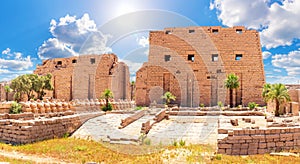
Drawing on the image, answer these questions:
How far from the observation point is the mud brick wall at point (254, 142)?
847cm

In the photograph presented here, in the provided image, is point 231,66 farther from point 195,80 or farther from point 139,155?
point 139,155

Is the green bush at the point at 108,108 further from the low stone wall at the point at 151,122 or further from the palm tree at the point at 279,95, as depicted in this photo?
the palm tree at the point at 279,95

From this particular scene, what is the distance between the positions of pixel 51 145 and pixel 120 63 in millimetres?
27779

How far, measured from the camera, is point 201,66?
31.6 meters

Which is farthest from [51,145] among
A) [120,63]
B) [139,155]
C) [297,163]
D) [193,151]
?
[120,63]

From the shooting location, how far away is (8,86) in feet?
127

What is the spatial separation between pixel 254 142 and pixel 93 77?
31.0m

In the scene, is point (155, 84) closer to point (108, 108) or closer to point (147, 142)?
point (108, 108)

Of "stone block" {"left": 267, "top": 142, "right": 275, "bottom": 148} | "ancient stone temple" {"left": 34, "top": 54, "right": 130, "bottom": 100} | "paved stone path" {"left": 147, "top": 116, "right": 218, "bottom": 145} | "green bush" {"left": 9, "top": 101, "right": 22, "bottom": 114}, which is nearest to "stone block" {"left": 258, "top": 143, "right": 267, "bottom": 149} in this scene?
"stone block" {"left": 267, "top": 142, "right": 275, "bottom": 148}

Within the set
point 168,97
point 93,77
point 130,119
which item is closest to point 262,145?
point 130,119

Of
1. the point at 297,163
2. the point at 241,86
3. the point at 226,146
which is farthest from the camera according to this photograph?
the point at 241,86

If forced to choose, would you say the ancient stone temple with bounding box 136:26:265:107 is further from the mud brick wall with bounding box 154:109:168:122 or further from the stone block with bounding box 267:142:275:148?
the stone block with bounding box 267:142:275:148

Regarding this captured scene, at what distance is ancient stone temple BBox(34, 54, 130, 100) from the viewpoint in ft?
119

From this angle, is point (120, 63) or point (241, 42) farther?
point (120, 63)
